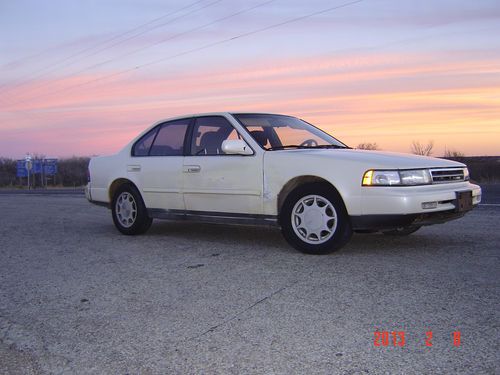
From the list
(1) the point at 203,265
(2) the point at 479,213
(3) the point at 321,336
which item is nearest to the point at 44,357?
(3) the point at 321,336

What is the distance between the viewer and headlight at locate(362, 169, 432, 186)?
525cm

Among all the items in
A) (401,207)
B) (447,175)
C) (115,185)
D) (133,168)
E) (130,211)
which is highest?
(133,168)

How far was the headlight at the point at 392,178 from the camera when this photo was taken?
5250 mm

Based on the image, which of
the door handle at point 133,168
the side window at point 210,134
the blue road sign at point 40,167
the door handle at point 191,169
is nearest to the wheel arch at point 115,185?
the door handle at point 133,168

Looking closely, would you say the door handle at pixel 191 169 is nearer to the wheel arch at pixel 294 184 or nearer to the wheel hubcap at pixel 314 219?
the wheel arch at pixel 294 184

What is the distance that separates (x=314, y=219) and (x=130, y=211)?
119 inches

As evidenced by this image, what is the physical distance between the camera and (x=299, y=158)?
226 inches

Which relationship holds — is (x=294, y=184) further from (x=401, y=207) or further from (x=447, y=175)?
(x=447, y=175)

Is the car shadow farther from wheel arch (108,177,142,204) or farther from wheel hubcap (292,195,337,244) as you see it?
wheel arch (108,177,142,204)

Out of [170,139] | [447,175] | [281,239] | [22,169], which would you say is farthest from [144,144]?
[22,169]

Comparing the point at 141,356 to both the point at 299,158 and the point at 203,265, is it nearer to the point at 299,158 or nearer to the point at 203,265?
the point at 203,265

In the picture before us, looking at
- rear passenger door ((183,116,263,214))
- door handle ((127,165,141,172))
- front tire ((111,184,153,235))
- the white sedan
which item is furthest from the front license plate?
door handle ((127,165,141,172))

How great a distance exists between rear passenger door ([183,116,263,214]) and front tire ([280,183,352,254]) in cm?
47

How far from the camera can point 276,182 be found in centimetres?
588
